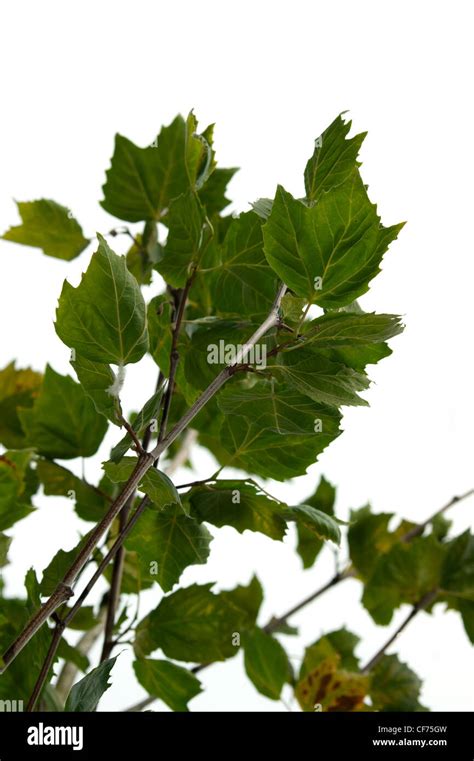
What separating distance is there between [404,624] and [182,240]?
33cm

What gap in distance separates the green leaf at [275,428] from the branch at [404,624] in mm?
232

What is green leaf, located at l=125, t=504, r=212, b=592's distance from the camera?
1.19 ft

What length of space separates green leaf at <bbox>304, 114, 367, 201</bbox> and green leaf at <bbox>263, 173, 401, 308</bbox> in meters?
0.04

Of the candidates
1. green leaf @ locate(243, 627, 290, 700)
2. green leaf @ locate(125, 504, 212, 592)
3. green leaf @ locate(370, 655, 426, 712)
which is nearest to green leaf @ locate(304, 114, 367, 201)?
green leaf @ locate(125, 504, 212, 592)

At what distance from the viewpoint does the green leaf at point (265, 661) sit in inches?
18.6

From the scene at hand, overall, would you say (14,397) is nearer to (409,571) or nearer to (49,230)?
(49,230)

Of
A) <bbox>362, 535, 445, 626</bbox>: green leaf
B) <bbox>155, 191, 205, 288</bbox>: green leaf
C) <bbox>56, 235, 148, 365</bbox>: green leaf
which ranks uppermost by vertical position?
<bbox>155, 191, 205, 288</bbox>: green leaf

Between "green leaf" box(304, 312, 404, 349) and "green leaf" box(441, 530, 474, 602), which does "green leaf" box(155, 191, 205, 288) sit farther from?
"green leaf" box(441, 530, 474, 602)

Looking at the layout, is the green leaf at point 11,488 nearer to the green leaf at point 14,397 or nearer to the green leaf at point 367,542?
the green leaf at point 14,397

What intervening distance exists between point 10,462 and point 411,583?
325 mm

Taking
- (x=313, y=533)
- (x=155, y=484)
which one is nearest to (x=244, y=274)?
(x=155, y=484)

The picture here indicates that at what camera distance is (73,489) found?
46 cm

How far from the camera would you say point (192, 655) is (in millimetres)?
416

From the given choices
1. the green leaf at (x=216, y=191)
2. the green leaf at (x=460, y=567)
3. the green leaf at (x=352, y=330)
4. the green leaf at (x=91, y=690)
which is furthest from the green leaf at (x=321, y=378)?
the green leaf at (x=460, y=567)
